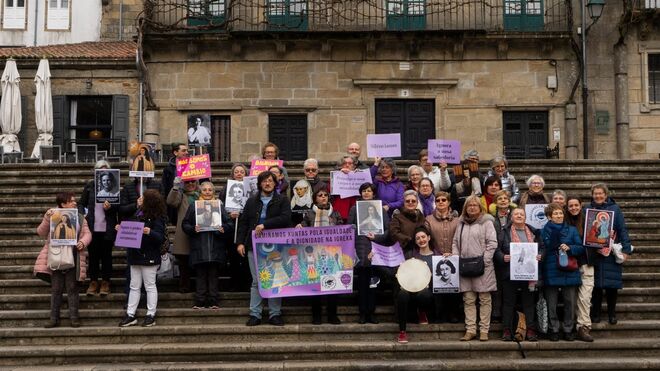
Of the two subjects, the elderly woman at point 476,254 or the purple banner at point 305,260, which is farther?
the purple banner at point 305,260

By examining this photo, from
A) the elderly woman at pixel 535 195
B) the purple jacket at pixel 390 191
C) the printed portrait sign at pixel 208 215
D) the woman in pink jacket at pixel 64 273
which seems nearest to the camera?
the woman in pink jacket at pixel 64 273

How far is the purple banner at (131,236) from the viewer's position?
31.1 ft

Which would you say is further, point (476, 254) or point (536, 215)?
point (536, 215)

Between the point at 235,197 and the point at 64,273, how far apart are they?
2.48 meters

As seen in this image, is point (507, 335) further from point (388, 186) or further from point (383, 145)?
point (383, 145)

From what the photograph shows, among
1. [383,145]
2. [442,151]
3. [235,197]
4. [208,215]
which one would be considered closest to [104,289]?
[208,215]

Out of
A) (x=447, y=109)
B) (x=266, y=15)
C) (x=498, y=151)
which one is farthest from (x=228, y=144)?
(x=498, y=151)

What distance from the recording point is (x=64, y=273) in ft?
31.3

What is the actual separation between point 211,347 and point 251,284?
150 centimetres

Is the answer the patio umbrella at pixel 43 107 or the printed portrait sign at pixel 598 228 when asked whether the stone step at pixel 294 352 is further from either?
the patio umbrella at pixel 43 107

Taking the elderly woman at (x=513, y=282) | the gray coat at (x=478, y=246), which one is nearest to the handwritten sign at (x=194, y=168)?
the gray coat at (x=478, y=246)

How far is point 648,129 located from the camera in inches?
802

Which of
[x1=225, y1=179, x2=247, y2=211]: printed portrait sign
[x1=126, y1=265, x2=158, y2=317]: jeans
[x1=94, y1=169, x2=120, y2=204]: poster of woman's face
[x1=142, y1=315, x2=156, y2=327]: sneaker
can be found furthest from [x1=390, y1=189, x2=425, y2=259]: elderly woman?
[x1=94, y1=169, x2=120, y2=204]: poster of woman's face

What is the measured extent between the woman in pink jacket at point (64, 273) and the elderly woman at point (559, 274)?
6021 millimetres
